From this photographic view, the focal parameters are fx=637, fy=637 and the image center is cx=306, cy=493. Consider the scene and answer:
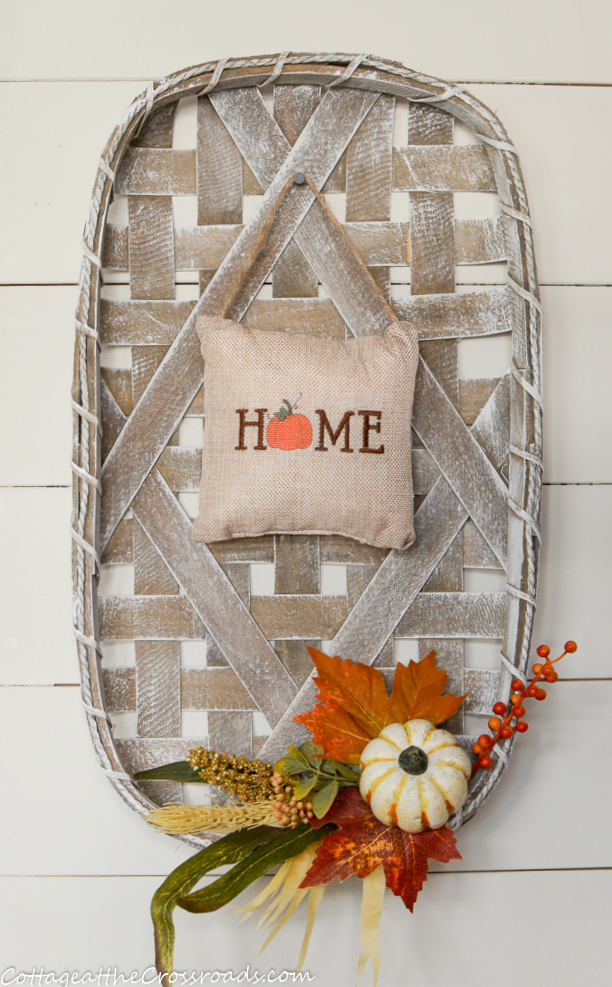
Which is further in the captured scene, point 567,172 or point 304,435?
point 567,172

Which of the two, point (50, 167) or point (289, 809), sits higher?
point (50, 167)

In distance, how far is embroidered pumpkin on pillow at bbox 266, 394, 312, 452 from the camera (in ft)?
2.45

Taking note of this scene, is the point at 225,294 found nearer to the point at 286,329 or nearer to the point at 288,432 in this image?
the point at 286,329

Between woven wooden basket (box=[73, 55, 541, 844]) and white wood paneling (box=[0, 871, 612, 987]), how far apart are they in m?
0.18

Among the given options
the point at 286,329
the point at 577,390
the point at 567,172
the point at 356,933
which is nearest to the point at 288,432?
the point at 286,329

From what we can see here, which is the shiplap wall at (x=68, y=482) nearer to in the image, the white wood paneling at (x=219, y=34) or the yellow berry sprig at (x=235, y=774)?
the white wood paneling at (x=219, y=34)

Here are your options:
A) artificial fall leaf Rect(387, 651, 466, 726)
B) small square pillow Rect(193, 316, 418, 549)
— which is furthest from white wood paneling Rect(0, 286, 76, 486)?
artificial fall leaf Rect(387, 651, 466, 726)

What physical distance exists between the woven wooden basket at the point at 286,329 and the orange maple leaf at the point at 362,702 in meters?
0.05

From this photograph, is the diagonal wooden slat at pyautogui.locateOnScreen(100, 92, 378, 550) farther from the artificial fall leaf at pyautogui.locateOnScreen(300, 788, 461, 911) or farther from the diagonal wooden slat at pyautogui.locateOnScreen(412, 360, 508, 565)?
the artificial fall leaf at pyautogui.locateOnScreen(300, 788, 461, 911)

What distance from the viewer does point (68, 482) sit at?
86cm

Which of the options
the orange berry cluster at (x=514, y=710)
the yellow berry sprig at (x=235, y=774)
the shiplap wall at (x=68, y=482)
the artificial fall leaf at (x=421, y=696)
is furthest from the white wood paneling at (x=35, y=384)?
the orange berry cluster at (x=514, y=710)

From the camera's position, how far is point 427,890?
2.83ft

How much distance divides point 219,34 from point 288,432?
Result: 56 centimetres

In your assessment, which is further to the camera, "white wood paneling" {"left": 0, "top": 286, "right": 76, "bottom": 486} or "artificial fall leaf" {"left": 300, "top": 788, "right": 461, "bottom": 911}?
"white wood paneling" {"left": 0, "top": 286, "right": 76, "bottom": 486}
